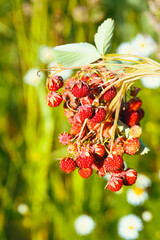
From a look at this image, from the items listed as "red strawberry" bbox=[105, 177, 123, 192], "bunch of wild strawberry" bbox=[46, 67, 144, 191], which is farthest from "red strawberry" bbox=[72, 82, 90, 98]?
"red strawberry" bbox=[105, 177, 123, 192]

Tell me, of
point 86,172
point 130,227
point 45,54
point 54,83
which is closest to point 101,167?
point 86,172

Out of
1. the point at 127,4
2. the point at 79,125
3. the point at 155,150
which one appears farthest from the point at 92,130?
the point at 127,4

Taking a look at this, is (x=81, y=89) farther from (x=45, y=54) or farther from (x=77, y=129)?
(x=45, y=54)

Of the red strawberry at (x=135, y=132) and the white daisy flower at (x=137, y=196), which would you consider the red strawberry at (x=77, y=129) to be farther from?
the white daisy flower at (x=137, y=196)

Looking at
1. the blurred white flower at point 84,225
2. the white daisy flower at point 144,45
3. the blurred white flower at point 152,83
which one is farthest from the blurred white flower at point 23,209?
the white daisy flower at point 144,45

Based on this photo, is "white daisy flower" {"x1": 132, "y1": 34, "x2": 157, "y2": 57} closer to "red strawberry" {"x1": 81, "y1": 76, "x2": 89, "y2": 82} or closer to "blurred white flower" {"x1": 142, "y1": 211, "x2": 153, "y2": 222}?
"blurred white flower" {"x1": 142, "y1": 211, "x2": 153, "y2": 222}

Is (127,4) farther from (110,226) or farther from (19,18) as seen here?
(110,226)
